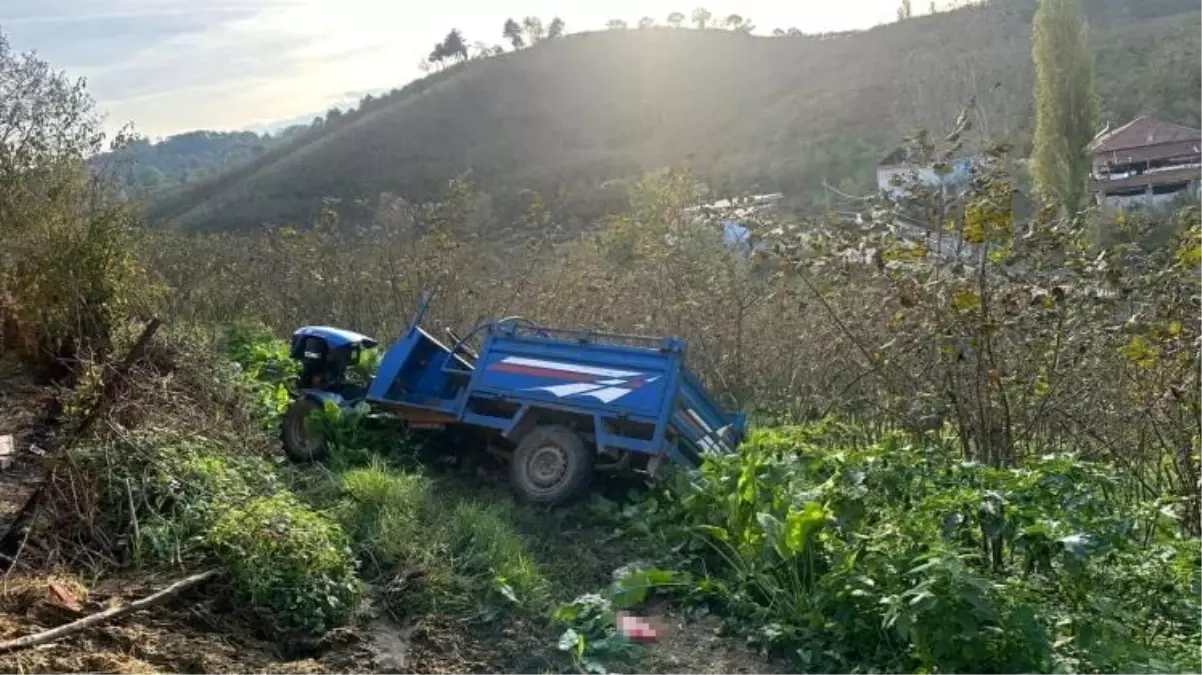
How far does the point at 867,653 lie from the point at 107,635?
346 centimetres

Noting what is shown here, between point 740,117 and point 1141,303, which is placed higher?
point 740,117

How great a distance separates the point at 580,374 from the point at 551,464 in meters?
0.71

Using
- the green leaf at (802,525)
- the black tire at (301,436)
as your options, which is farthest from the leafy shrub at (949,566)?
the black tire at (301,436)

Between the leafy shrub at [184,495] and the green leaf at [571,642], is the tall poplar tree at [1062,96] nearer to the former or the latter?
the green leaf at [571,642]

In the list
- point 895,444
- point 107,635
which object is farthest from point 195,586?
point 895,444

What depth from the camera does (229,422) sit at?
730 cm

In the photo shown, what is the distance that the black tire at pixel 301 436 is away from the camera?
8.01m

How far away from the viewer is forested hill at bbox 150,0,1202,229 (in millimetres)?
39750

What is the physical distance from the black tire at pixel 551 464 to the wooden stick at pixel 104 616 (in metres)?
2.73

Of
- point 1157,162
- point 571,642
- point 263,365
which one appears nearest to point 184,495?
point 571,642

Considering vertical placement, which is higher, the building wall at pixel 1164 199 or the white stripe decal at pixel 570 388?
the white stripe decal at pixel 570 388

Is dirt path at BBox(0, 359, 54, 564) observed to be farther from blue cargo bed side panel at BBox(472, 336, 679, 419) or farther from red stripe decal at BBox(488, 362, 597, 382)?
red stripe decal at BBox(488, 362, 597, 382)

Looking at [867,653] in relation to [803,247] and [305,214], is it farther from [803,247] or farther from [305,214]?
[305,214]

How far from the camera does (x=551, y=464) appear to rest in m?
7.36
